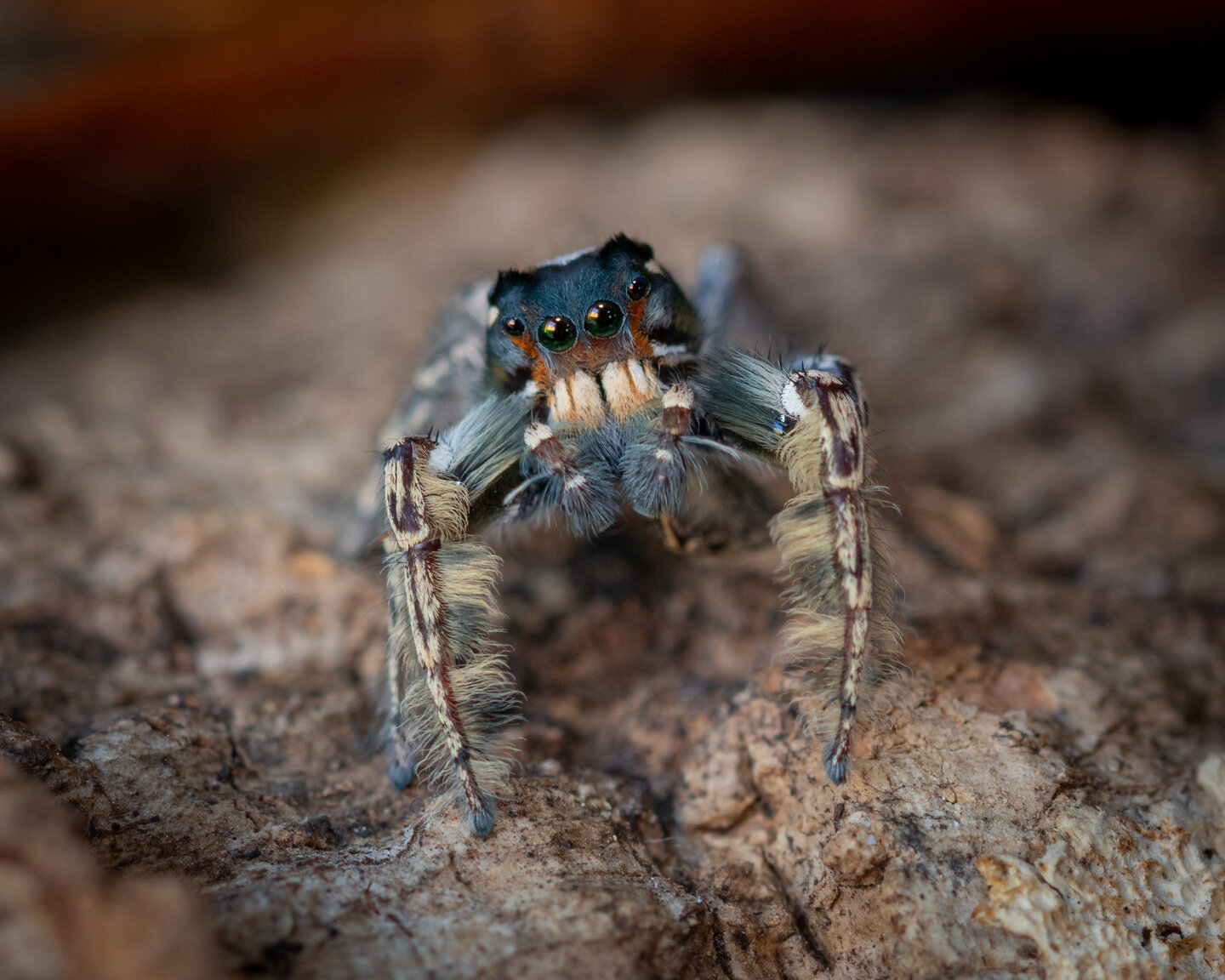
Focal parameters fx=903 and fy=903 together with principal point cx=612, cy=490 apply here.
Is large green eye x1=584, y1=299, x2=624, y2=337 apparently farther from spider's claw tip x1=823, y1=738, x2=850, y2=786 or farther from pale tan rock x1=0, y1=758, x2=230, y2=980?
pale tan rock x1=0, y1=758, x2=230, y2=980

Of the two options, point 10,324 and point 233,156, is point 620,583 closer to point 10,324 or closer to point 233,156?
point 233,156

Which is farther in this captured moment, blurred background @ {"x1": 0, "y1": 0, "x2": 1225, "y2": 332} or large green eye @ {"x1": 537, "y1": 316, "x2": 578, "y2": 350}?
blurred background @ {"x1": 0, "y1": 0, "x2": 1225, "y2": 332}

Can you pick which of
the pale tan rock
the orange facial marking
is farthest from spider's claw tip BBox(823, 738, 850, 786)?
the pale tan rock

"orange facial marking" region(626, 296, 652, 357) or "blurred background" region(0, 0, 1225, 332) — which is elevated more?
"blurred background" region(0, 0, 1225, 332)

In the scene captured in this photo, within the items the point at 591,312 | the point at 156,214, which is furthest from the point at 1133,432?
the point at 156,214

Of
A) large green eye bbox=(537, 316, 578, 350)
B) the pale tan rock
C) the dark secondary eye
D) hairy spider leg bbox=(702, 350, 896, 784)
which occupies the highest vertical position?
the dark secondary eye

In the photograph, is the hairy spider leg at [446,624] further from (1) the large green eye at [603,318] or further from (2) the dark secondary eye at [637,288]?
(2) the dark secondary eye at [637,288]
